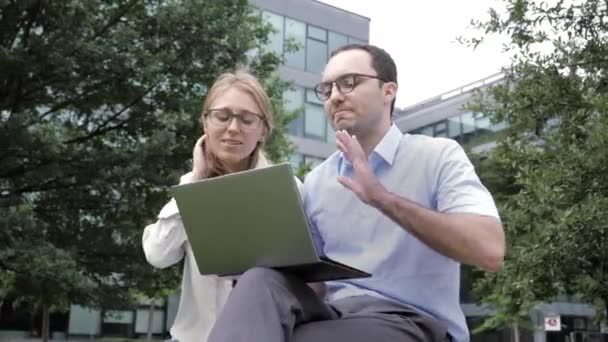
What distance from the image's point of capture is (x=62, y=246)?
9.24 m

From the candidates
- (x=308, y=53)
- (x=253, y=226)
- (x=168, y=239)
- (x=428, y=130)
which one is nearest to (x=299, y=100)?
(x=308, y=53)

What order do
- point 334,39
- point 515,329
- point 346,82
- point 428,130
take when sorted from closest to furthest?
point 346,82 < point 515,329 < point 334,39 < point 428,130

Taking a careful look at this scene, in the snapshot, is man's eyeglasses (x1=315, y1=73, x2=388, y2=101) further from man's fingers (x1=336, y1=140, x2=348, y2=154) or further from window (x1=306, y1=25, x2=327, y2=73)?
window (x1=306, y1=25, x2=327, y2=73)

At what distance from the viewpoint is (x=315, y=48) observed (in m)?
26.8

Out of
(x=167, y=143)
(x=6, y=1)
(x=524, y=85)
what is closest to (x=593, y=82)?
(x=524, y=85)

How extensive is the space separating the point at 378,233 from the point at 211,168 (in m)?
0.77

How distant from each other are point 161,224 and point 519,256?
4.46 metres

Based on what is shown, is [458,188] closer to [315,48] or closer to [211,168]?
[211,168]

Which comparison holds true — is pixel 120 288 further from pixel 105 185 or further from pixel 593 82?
pixel 593 82

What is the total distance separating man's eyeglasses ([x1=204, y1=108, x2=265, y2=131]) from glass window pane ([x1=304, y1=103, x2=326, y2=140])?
2334cm

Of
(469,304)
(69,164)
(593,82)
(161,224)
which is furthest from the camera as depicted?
(469,304)

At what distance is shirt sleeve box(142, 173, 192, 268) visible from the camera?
251cm

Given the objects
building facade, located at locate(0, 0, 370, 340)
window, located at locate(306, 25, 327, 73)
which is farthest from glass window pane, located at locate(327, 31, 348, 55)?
window, located at locate(306, 25, 327, 73)

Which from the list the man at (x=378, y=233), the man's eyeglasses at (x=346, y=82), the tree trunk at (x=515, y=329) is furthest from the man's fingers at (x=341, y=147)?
the tree trunk at (x=515, y=329)
